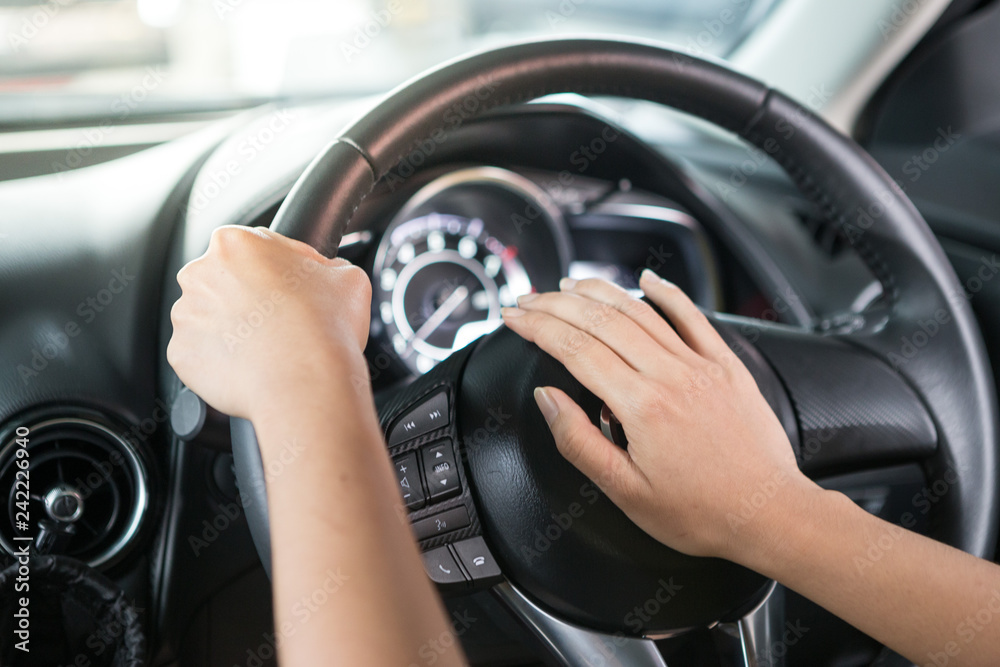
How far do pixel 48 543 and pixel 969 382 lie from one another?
1.02 meters

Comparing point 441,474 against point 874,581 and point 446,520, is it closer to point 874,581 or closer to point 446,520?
point 446,520

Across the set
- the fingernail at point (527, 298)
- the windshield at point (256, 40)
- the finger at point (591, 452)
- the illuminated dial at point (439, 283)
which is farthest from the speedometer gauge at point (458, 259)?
the finger at point (591, 452)

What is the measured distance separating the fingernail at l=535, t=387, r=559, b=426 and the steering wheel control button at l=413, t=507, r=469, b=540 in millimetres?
125

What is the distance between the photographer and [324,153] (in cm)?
72

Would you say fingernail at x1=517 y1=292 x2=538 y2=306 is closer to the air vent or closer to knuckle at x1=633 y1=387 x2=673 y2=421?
knuckle at x1=633 y1=387 x2=673 y2=421

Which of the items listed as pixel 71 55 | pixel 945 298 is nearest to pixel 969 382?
pixel 945 298

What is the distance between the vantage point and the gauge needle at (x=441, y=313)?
1.39m

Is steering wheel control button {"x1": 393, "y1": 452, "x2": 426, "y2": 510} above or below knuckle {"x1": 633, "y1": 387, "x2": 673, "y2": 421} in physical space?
above

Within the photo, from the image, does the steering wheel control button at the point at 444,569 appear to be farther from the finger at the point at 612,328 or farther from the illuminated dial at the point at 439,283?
the illuminated dial at the point at 439,283

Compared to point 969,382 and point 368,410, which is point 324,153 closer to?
point 368,410

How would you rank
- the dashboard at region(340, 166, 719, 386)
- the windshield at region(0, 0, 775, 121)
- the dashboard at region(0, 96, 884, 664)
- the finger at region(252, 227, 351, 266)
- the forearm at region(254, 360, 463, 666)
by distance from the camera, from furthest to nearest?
1. the dashboard at region(340, 166, 719, 386)
2. the windshield at region(0, 0, 775, 121)
3. the dashboard at region(0, 96, 884, 664)
4. the finger at region(252, 227, 351, 266)
5. the forearm at region(254, 360, 463, 666)

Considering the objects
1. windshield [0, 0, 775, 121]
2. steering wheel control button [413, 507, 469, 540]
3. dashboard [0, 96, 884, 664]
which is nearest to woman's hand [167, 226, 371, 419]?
dashboard [0, 96, 884, 664]

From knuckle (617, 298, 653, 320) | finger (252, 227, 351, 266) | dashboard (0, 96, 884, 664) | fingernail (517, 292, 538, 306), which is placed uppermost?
dashboard (0, 96, 884, 664)

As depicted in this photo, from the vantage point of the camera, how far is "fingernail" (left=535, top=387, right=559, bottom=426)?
71cm
